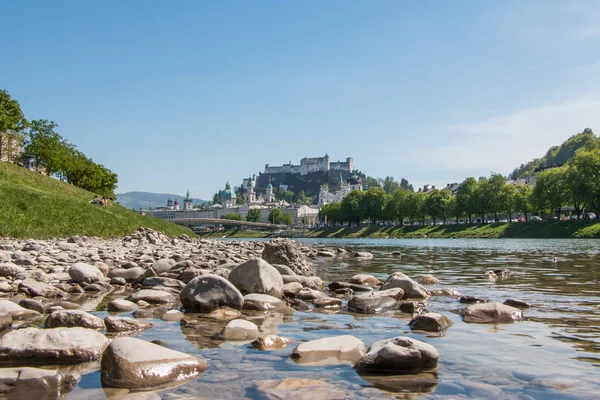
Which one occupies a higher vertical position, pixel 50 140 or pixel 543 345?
pixel 50 140

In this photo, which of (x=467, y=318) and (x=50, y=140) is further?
(x=50, y=140)

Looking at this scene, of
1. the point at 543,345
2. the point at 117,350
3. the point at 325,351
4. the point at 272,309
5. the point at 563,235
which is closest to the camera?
the point at 117,350

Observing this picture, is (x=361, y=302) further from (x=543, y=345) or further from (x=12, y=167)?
(x=12, y=167)

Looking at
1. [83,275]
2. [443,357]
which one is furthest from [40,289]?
[443,357]

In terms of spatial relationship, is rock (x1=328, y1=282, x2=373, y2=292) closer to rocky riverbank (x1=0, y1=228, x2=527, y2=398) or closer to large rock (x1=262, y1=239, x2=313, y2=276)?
rocky riverbank (x1=0, y1=228, x2=527, y2=398)

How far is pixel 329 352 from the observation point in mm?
6594

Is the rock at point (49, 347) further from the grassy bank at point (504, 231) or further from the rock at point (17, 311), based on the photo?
the grassy bank at point (504, 231)

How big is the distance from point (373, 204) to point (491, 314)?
505 ft

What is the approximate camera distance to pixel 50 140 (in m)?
81.0

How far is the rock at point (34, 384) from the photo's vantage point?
4924 mm

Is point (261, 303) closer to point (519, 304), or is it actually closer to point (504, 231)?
point (519, 304)

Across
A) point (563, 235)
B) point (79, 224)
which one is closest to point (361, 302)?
point (79, 224)

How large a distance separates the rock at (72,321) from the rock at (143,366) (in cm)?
235

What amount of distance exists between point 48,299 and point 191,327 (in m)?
4.53
